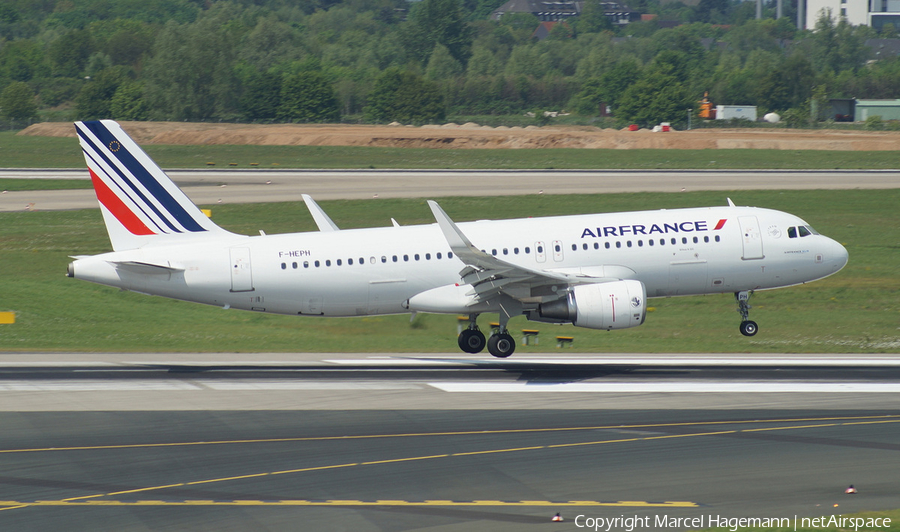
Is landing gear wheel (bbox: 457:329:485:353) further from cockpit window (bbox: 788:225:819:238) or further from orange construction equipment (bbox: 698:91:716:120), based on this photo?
orange construction equipment (bbox: 698:91:716:120)

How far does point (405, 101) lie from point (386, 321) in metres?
113

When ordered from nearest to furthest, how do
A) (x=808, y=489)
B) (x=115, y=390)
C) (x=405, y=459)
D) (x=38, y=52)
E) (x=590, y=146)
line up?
1. (x=808, y=489)
2. (x=405, y=459)
3. (x=115, y=390)
4. (x=590, y=146)
5. (x=38, y=52)

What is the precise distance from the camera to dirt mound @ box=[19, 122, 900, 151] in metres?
118

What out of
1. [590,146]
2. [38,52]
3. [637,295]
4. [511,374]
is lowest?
[511,374]

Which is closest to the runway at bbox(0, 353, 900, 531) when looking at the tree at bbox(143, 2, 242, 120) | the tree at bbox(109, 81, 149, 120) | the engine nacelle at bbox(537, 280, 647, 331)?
the engine nacelle at bbox(537, 280, 647, 331)

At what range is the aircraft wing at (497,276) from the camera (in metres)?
35.6

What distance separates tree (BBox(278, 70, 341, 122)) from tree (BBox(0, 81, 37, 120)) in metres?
35.1

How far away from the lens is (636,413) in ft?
99.6

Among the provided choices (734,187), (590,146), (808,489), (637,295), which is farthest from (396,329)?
(590,146)

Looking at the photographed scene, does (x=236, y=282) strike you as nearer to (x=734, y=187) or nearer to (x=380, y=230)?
(x=380, y=230)

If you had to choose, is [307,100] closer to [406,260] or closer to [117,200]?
[117,200]

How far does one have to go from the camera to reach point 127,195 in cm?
3900

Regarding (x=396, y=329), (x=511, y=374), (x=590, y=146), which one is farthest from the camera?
(x=590, y=146)

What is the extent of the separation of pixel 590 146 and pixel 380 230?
8155 centimetres
